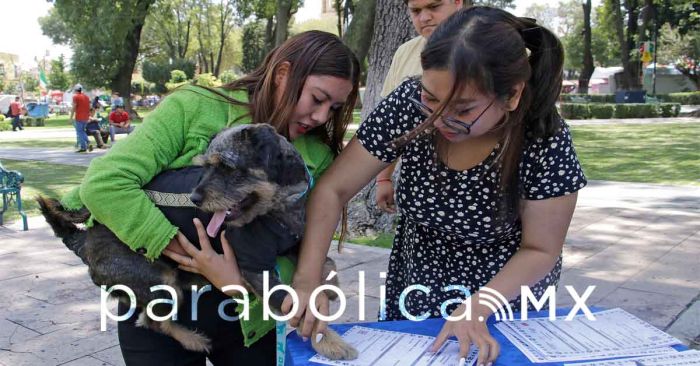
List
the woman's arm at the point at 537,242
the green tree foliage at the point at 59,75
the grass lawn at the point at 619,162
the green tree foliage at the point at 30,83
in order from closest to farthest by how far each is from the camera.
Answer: the woman's arm at the point at 537,242
the grass lawn at the point at 619,162
the green tree foliage at the point at 59,75
the green tree foliage at the point at 30,83

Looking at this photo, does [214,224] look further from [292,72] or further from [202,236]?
[292,72]

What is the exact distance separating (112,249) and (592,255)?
18.6 feet

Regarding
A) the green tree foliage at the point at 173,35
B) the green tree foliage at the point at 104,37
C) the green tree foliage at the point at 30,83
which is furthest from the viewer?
the green tree foliage at the point at 30,83

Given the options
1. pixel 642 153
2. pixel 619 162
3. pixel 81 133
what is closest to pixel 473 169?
pixel 619 162

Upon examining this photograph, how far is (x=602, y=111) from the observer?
1335 inches

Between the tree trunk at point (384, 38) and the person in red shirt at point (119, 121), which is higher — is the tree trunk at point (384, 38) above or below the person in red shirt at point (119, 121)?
above

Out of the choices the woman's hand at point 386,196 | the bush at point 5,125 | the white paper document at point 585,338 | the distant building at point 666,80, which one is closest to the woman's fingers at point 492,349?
the white paper document at point 585,338

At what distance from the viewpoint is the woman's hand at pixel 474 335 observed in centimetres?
195

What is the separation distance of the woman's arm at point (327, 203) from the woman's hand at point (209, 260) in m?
0.24

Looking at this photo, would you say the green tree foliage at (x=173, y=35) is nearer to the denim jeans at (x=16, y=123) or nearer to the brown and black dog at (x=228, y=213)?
the denim jeans at (x=16, y=123)

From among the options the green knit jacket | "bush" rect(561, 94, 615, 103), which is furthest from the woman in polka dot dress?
"bush" rect(561, 94, 615, 103)

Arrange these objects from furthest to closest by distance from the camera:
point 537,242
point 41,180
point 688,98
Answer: point 688,98 < point 41,180 < point 537,242

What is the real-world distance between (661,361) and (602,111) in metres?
34.8

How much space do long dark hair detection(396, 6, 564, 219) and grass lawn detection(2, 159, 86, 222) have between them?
9.02 metres
